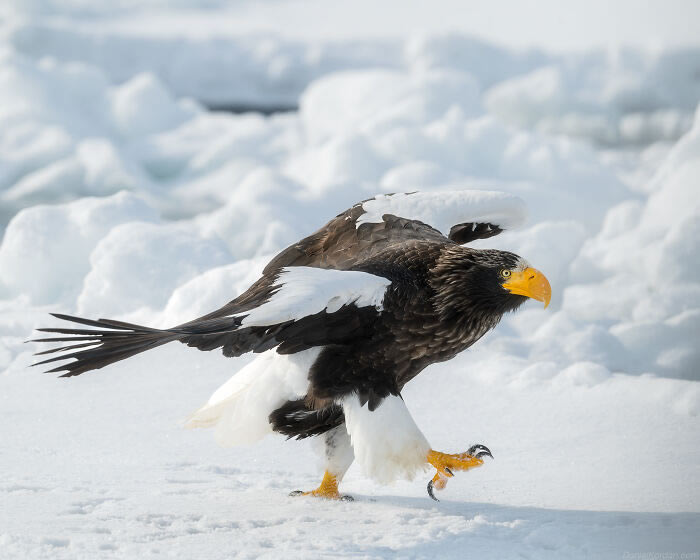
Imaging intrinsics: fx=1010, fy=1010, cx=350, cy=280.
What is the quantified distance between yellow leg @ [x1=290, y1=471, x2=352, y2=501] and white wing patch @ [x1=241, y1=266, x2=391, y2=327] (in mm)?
738

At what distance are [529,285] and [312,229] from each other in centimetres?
459

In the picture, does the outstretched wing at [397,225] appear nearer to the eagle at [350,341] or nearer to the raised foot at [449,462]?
the eagle at [350,341]

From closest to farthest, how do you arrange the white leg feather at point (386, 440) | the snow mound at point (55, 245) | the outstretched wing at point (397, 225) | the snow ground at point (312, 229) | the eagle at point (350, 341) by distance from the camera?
the eagle at point (350, 341)
the snow ground at point (312, 229)
the white leg feather at point (386, 440)
the outstretched wing at point (397, 225)
the snow mound at point (55, 245)

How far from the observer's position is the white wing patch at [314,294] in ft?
10.3

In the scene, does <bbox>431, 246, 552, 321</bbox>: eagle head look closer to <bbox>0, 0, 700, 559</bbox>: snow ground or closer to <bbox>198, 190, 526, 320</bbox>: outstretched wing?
<bbox>198, 190, 526, 320</bbox>: outstretched wing

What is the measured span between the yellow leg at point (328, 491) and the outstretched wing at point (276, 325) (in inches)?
24.1

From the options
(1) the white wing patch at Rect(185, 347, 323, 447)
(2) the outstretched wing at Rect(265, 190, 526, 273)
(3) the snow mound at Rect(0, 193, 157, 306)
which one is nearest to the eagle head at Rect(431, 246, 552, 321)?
(2) the outstretched wing at Rect(265, 190, 526, 273)

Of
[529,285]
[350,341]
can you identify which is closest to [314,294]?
[350,341]

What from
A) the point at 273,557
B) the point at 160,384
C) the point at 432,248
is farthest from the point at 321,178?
the point at 273,557

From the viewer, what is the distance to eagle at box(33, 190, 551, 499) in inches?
125

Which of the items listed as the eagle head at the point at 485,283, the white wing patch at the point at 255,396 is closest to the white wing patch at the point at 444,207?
the eagle head at the point at 485,283

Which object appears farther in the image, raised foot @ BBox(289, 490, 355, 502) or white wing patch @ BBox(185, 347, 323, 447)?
raised foot @ BBox(289, 490, 355, 502)

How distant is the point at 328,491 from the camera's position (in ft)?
12.1

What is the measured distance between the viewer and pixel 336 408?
139 inches
